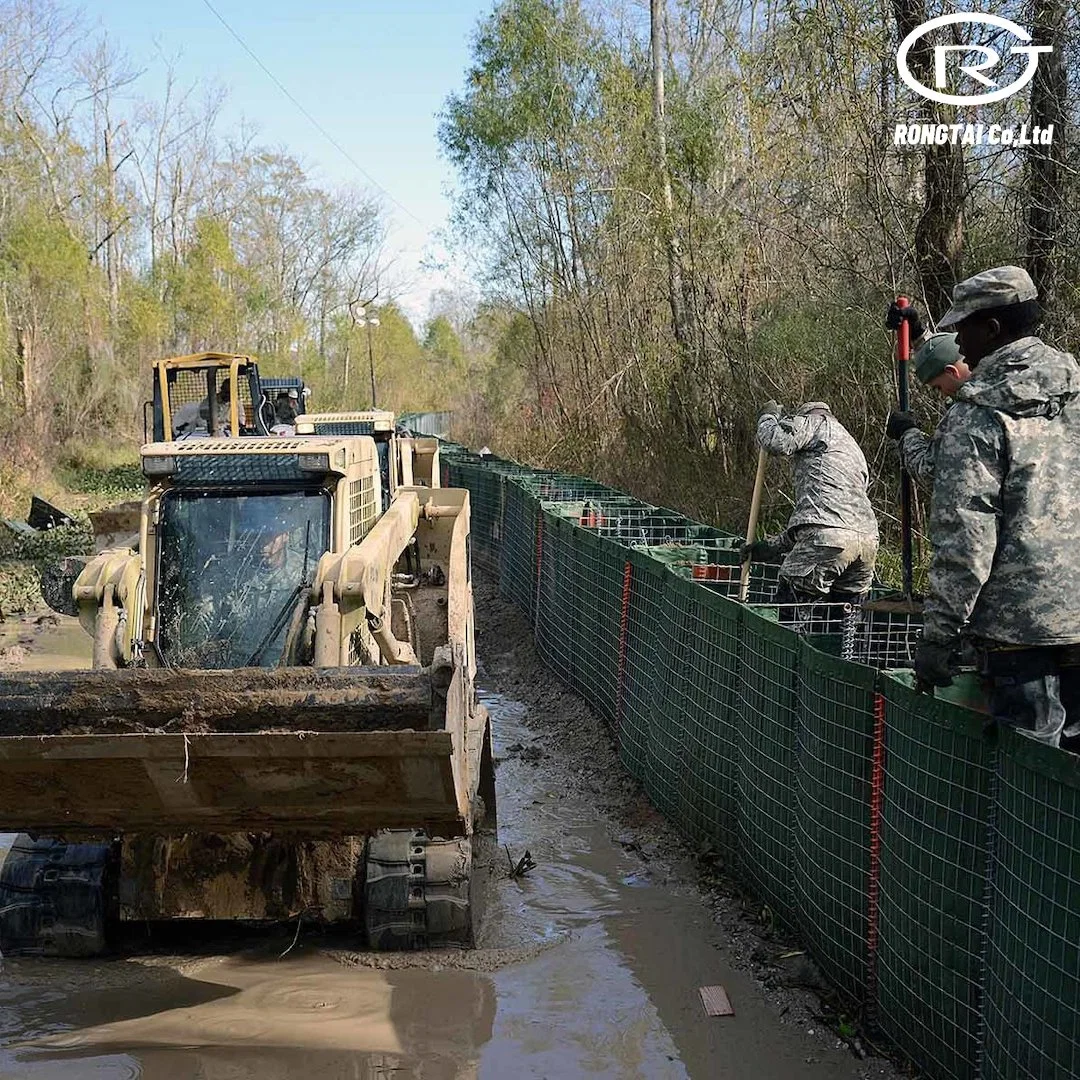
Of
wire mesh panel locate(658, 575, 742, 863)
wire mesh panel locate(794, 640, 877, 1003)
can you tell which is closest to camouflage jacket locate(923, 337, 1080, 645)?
wire mesh panel locate(794, 640, 877, 1003)

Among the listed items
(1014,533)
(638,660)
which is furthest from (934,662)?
(638,660)

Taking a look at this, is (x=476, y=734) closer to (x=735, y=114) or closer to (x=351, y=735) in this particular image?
(x=351, y=735)

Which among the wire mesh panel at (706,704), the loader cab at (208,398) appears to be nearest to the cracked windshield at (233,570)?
the wire mesh panel at (706,704)

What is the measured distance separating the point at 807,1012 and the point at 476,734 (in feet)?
8.19

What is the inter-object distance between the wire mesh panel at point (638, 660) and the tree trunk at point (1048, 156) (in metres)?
4.18

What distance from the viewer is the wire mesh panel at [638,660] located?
8820mm

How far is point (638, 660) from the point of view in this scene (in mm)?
9320

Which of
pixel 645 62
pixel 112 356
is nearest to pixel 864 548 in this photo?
pixel 645 62

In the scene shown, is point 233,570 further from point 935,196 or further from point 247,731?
point 935,196

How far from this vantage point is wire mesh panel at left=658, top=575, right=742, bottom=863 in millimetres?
7125

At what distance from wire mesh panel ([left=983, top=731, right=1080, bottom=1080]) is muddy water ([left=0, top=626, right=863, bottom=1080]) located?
3.61 ft

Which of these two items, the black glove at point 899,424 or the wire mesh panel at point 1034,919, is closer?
the wire mesh panel at point 1034,919

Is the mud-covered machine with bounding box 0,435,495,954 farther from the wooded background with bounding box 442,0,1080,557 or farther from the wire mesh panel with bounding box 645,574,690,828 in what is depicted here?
the wooded background with bounding box 442,0,1080,557

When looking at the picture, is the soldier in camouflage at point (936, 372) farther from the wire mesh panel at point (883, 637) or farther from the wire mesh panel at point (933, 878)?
the wire mesh panel at point (883, 637)
